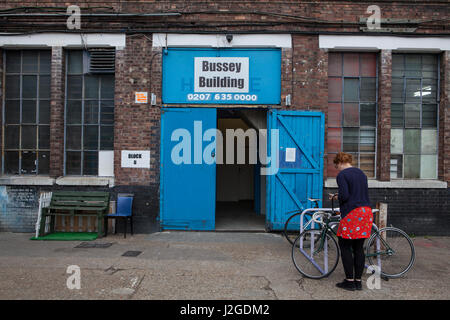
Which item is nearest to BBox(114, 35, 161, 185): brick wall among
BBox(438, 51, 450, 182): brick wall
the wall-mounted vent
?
the wall-mounted vent

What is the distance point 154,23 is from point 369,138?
5.93m

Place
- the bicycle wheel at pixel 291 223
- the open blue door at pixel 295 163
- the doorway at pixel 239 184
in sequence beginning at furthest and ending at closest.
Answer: the doorway at pixel 239 184 → the open blue door at pixel 295 163 → the bicycle wheel at pixel 291 223

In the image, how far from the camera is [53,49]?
24.7ft

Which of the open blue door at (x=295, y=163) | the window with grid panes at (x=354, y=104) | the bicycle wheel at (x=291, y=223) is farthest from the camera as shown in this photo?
the window with grid panes at (x=354, y=104)

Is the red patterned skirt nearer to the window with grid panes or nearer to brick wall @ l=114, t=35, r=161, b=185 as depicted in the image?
the window with grid panes

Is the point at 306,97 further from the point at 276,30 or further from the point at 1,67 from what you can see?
the point at 1,67

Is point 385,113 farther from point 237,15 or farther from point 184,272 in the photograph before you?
point 184,272

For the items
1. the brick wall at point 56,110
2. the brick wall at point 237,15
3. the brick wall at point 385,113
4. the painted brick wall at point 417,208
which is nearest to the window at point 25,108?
the brick wall at point 56,110

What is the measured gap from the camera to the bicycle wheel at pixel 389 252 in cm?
478

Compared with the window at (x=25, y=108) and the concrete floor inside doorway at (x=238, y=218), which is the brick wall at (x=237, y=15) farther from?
the concrete floor inside doorway at (x=238, y=218)

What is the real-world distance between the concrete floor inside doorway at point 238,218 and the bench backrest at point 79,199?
2772 mm

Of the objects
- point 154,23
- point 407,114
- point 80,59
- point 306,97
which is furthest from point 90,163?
point 407,114

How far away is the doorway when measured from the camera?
7.88 meters

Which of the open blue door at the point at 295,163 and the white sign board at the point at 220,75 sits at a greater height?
the white sign board at the point at 220,75
